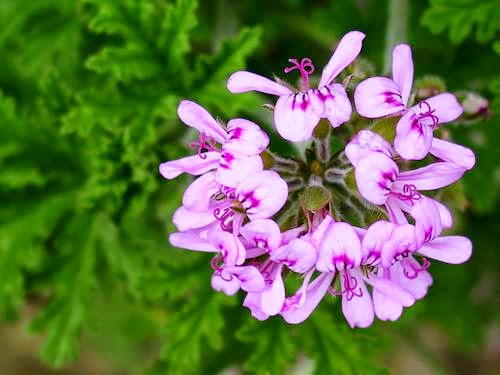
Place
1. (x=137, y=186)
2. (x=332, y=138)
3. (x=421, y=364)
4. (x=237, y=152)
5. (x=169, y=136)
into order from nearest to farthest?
1. (x=237, y=152)
2. (x=332, y=138)
3. (x=137, y=186)
4. (x=169, y=136)
5. (x=421, y=364)

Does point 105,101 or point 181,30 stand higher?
point 181,30

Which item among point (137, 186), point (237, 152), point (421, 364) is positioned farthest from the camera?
point (421, 364)

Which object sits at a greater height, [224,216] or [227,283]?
[224,216]

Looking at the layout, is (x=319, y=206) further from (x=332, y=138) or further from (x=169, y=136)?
(x=169, y=136)

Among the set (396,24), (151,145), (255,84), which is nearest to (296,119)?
(255,84)

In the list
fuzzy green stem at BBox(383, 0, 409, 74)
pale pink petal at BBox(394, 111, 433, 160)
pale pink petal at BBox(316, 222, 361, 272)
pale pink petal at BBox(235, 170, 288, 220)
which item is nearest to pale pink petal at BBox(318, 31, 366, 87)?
pale pink petal at BBox(394, 111, 433, 160)

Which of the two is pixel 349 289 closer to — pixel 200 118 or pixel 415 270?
pixel 415 270

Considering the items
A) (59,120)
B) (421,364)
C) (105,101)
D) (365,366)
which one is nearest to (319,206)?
(365,366)
